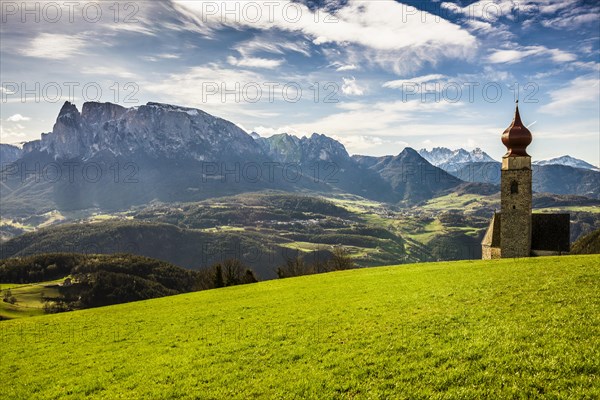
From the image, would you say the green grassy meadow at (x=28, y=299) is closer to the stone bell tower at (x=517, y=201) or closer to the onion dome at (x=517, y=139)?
the stone bell tower at (x=517, y=201)

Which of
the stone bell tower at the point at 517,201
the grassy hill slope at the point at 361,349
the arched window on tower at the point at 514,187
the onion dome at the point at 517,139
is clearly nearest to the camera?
the grassy hill slope at the point at 361,349

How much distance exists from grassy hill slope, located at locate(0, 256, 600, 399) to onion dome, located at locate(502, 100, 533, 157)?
85.0ft

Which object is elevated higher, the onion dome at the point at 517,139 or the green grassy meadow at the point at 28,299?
the onion dome at the point at 517,139

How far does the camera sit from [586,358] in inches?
531

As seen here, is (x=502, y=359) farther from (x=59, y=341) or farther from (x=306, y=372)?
(x=59, y=341)

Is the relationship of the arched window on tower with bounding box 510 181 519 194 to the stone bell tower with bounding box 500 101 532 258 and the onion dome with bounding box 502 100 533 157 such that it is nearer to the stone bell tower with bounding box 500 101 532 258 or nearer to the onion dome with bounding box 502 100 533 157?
the stone bell tower with bounding box 500 101 532 258

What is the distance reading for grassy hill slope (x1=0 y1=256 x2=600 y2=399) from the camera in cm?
1370

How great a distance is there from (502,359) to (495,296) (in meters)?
11.7

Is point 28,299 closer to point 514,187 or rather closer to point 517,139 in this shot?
point 514,187

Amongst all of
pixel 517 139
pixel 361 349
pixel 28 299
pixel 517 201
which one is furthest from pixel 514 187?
pixel 28 299

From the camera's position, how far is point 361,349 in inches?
712

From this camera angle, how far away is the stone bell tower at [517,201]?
53625 mm

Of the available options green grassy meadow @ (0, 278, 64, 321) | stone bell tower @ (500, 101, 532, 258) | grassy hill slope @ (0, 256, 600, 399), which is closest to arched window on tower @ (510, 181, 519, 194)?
stone bell tower @ (500, 101, 532, 258)

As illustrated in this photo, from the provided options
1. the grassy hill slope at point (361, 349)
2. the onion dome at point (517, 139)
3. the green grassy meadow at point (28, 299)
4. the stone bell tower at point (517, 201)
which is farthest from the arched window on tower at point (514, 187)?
the green grassy meadow at point (28, 299)
